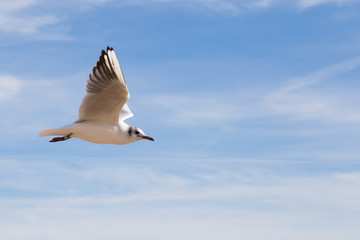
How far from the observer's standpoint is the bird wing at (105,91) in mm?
11977

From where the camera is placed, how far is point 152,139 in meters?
13.7

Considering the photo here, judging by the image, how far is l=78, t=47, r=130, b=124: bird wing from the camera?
39.3ft

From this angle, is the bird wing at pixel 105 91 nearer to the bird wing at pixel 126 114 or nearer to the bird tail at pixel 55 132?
the bird tail at pixel 55 132

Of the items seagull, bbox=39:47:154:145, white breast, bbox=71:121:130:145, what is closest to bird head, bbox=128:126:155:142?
seagull, bbox=39:47:154:145

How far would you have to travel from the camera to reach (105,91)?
39.8 feet

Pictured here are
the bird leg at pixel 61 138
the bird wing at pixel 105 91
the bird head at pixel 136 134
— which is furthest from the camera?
the bird head at pixel 136 134

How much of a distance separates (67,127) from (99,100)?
1008mm

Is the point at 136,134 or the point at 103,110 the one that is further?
the point at 136,134

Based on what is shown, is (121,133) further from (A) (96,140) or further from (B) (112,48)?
(B) (112,48)

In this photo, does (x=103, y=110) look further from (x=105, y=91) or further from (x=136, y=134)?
(x=136, y=134)

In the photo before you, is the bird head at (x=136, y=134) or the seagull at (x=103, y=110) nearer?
the seagull at (x=103, y=110)

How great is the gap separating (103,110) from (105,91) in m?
0.53

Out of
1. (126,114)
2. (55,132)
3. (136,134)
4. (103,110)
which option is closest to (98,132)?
(103,110)

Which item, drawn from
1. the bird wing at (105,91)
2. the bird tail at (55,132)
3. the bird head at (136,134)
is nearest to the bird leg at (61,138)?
the bird tail at (55,132)
